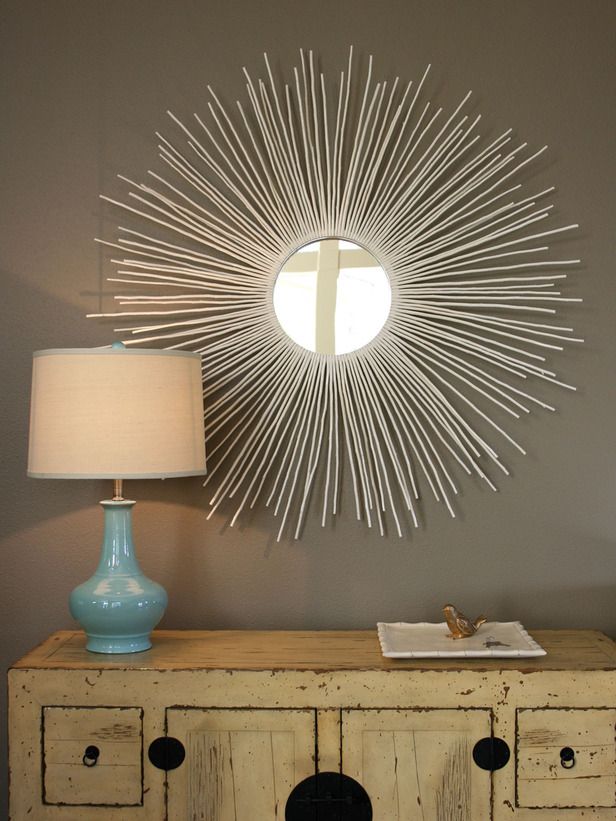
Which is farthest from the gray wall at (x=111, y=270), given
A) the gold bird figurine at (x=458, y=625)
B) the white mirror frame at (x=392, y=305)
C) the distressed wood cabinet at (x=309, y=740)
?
the distressed wood cabinet at (x=309, y=740)

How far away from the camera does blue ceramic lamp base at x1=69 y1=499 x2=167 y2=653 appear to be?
175 cm

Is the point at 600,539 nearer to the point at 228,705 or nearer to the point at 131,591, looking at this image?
the point at 228,705

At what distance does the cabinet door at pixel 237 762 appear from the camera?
5.51 ft

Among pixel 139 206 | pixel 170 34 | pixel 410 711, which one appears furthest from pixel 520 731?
pixel 170 34

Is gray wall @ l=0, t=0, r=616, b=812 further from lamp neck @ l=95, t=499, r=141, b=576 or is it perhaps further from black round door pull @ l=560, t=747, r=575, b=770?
black round door pull @ l=560, t=747, r=575, b=770

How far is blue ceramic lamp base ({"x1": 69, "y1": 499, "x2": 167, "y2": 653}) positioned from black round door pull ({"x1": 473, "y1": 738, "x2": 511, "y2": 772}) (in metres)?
0.65

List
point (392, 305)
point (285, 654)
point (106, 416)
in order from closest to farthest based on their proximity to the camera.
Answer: point (106, 416) → point (285, 654) → point (392, 305)

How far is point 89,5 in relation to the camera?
2.08 meters

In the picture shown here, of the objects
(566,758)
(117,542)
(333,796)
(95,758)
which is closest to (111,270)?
(117,542)

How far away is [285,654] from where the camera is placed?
1782 mm

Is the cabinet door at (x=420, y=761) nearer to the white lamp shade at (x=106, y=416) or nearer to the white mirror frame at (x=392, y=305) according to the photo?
the white mirror frame at (x=392, y=305)

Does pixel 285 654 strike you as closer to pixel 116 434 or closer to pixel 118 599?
pixel 118 599

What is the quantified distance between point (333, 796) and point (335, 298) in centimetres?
101

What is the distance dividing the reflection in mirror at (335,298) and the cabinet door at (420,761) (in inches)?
31.1
